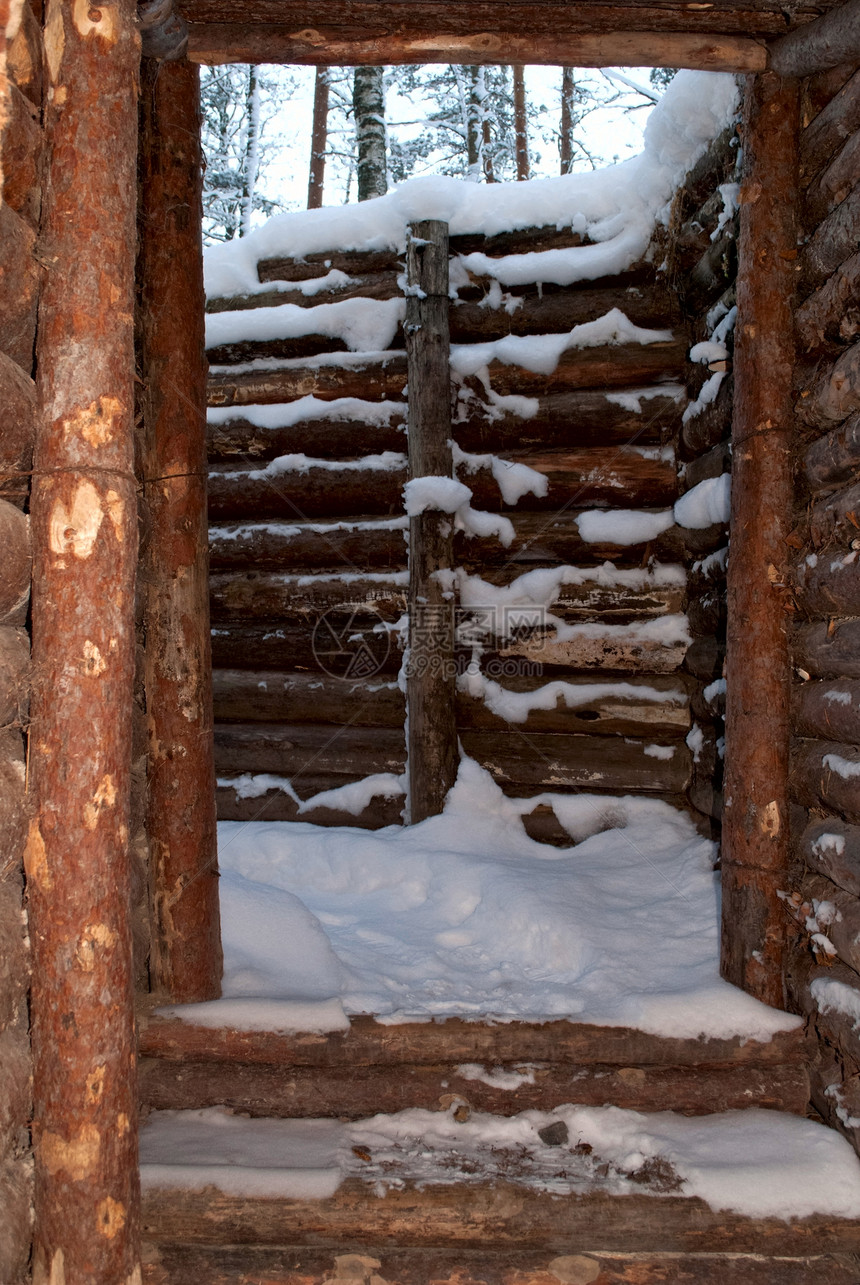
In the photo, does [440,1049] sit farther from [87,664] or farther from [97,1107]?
[87,664]

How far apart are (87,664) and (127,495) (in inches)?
15.2

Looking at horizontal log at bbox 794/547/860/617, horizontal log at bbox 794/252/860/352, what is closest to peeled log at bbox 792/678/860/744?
horizontal log at bbox 794/547/860/617

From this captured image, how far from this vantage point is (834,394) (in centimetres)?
249

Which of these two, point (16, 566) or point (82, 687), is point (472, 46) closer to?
point (16, 566)

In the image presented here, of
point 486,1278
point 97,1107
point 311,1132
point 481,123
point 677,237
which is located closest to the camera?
point 97,1107

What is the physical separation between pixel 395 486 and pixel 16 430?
3.35 metres

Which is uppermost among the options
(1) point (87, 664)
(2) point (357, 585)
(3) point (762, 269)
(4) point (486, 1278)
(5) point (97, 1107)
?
(3) point (762, 269)

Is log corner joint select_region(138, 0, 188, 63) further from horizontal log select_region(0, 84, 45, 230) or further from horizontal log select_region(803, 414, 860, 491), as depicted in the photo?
horizontal log select_region(803, 414, 860, 491)

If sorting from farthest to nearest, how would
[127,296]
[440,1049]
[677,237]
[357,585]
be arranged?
1. [357,585]
2. [677,237]
3. [440,1049]
4. [127,296]

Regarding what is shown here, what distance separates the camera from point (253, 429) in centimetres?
514

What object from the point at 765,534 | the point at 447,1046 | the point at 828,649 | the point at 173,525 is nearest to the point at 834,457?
the point at 765,534

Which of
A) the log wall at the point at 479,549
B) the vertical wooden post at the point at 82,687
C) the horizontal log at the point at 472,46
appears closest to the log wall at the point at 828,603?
the horizontal log at the point at 472,46

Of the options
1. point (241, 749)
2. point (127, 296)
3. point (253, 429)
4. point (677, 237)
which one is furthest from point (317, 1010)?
point (677, 237)

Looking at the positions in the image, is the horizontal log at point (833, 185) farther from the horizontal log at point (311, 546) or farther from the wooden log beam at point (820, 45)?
the horizontal log at point (311, 546)
